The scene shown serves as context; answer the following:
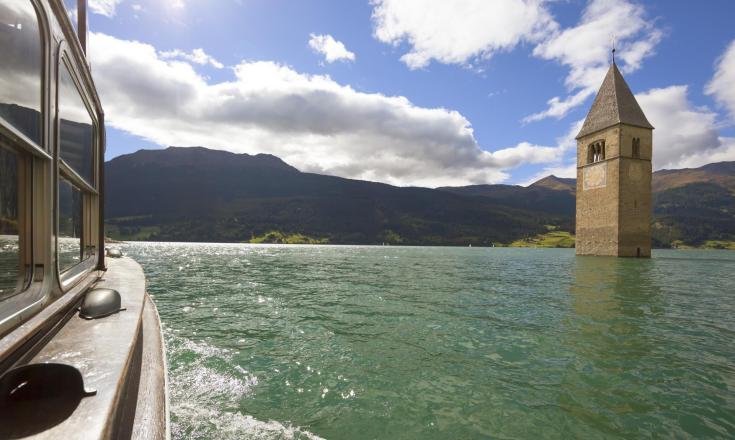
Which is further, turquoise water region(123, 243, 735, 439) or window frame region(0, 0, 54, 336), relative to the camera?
turquoise water region(123, 243, 735, 439)

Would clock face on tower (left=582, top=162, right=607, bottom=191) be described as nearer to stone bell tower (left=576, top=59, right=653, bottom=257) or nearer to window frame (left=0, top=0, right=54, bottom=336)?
stone bell tower (left=576, top=59, right=653, bottom=257)

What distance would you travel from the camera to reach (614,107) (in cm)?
6519

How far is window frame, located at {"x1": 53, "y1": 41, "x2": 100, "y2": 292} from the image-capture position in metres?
3.81

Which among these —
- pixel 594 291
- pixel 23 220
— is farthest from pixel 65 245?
pixel 594 291

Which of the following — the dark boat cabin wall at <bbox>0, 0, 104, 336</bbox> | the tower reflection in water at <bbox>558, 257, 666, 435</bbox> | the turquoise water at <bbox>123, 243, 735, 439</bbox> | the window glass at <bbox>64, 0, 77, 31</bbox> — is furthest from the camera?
the tower reflection in water at <bbox>558, 257, 666, 435</bbox>

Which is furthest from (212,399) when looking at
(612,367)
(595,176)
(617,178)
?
(595,176)

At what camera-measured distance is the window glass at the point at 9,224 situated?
289 cm

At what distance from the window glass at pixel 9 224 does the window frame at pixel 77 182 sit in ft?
1.86

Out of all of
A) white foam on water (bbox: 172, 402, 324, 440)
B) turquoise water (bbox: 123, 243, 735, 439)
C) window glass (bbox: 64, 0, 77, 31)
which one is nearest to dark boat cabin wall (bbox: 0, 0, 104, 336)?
window glass (bbox: 64, 0, 77, 31)

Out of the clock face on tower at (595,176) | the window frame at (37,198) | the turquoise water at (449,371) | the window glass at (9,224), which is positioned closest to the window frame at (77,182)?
the window frame at (37,198)

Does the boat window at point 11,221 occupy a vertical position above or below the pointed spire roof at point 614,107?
below

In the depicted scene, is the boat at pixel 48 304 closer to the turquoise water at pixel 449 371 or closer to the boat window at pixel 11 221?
the boat window at pixel 11 221

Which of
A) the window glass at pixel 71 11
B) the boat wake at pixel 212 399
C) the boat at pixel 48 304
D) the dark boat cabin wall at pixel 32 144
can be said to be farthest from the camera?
the boat wake at pixel 212 399

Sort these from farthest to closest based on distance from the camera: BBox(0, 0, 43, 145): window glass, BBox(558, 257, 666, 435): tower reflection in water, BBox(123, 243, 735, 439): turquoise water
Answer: BBox(558, 257, 666, 435): tower reflection in water
BBox(123, 243, 735, 439): turquoise water
BBox(0, 0, 43, 145): window glass
